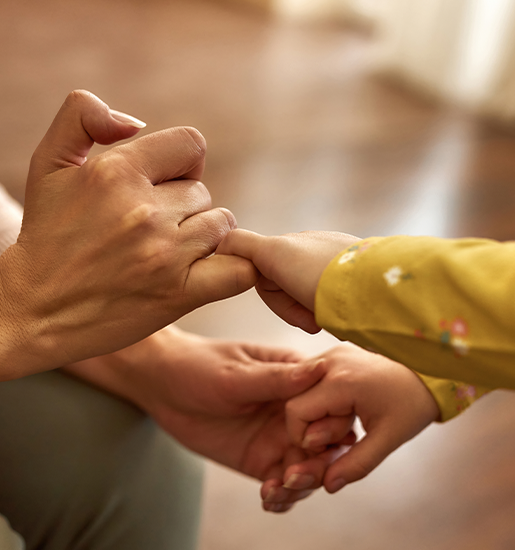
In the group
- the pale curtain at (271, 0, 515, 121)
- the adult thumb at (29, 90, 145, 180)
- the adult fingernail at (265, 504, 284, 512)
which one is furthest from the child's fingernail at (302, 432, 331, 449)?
the pale curtain at (271, 0, 515, 121)

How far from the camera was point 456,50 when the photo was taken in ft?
9.67

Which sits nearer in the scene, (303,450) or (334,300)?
(334,300)

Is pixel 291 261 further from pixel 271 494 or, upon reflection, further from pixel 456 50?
pixel 456 50

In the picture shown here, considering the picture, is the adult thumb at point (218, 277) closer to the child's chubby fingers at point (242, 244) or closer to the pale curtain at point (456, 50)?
the child's chubby fingers at point (242, 244)

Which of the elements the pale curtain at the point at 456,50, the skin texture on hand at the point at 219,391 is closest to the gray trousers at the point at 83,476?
the skin texture on hand at the point at 219,391

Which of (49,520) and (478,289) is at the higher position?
(478,289)

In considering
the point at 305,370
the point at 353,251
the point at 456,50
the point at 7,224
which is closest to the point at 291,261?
the point at 353,251

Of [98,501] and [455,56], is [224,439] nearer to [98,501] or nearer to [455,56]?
[98,501]

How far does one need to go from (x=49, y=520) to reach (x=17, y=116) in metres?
1.93

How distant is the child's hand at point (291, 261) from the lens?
2.07 feet

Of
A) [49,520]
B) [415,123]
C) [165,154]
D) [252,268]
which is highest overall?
[165,154]

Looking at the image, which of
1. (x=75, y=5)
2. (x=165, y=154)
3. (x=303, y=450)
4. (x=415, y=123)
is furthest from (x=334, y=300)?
(x=75, y=5)

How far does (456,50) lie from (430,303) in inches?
107

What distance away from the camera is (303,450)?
90 cm
